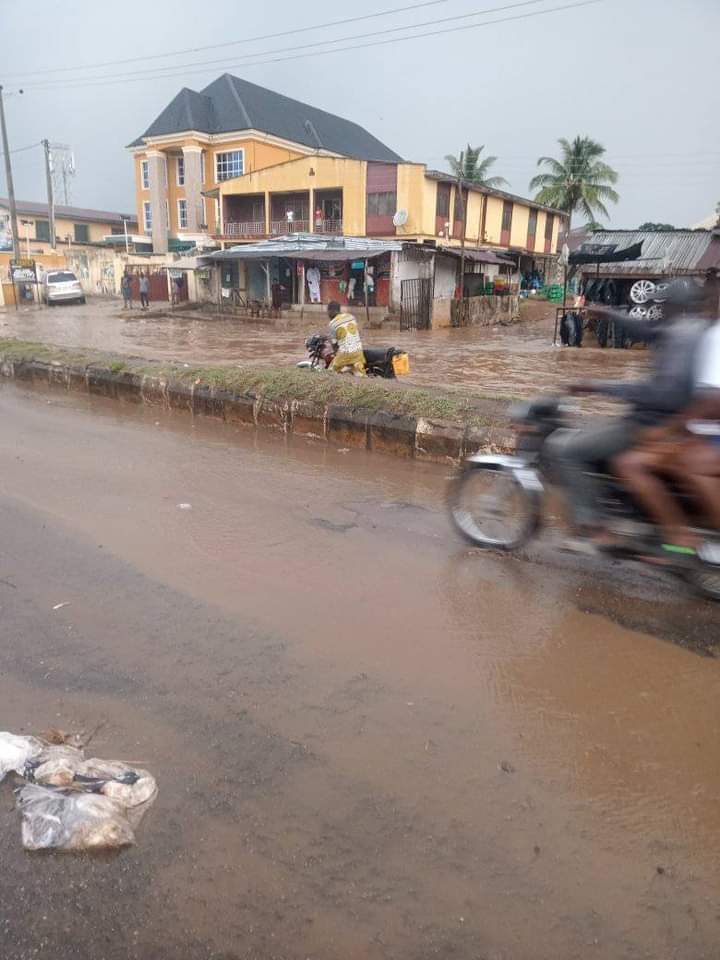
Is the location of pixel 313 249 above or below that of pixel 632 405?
above

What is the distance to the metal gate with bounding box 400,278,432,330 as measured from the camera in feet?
81.2

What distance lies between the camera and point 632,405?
362 cm

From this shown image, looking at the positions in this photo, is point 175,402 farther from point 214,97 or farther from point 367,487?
point 214,97

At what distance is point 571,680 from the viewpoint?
316cm

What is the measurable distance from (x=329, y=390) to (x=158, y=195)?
4214 cm

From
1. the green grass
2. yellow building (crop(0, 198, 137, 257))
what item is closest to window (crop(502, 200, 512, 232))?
yellow building (crop(0, 198, 137, 257))

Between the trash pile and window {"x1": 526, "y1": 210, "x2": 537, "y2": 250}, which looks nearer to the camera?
the trash pile

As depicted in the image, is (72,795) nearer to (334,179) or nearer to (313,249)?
(313,249)

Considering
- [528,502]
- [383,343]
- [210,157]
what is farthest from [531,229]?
[528,502]

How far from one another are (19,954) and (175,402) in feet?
25.8

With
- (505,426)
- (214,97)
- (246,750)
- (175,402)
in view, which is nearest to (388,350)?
(175,402)

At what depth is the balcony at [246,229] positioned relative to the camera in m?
34.4

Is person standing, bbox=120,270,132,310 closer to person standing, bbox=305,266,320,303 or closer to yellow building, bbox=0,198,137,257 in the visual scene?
person standing, bbox=305,266,320,303

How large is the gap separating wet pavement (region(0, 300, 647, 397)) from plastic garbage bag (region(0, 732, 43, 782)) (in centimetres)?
677
